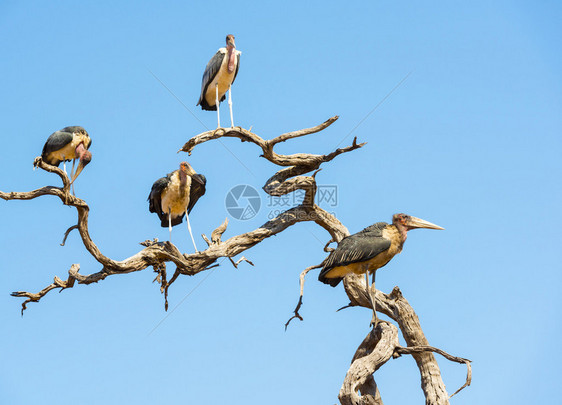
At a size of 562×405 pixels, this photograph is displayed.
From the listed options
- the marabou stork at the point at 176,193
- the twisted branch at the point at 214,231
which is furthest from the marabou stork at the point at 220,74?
the twisted branch at the point at 214,231

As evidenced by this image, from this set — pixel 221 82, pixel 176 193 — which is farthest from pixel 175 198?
pixel 221 82

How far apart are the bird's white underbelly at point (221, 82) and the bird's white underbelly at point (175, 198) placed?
183 cm

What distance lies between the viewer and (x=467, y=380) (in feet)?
27.5

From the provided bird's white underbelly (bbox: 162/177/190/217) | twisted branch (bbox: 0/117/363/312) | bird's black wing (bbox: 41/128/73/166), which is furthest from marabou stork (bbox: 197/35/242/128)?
bird's black wing (bbox: 41/128/73/166)

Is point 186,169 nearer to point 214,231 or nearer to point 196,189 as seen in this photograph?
point 196,189

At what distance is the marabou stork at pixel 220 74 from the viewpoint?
11.5 metres

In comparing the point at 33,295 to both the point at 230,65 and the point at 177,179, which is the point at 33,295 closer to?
the point at 177,179

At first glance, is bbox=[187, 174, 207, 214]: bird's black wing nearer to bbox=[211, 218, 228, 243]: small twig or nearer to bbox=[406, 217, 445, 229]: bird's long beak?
bbox=[211, 218, 228, 243]: small twig

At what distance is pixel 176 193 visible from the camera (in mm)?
10680

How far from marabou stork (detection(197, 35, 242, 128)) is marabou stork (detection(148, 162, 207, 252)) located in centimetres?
130

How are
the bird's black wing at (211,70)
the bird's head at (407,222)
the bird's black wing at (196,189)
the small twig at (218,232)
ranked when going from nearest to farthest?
the bird's head at (407,222) < the small twig at (218,232) < the bird's black wing at (196,189) < the bird's black wing at (211,70)

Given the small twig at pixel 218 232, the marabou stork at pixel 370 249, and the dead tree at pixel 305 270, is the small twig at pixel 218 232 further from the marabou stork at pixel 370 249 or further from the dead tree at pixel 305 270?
the marabou stork at pixel 370 249

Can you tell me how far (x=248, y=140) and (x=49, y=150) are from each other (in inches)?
114

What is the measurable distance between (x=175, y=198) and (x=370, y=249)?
344cm
